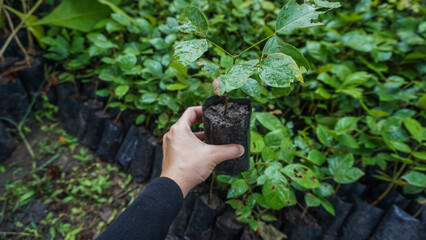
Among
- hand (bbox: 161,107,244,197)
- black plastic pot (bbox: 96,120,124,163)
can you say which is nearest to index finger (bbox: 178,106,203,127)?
hand (bbox: 161,107,244,197)

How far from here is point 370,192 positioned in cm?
142

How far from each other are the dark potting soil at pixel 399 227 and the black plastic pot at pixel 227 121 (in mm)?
1051

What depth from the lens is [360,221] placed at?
1.30m

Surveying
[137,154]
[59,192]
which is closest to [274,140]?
[137,154]

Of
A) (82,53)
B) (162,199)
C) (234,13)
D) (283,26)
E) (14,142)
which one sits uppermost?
(283,26)

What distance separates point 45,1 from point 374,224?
10.7ft

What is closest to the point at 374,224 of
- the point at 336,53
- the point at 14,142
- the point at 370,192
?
the point at 370,192

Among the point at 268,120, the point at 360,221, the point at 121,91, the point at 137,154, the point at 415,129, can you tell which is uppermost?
the point at 121,91

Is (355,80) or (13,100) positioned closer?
(355,80)

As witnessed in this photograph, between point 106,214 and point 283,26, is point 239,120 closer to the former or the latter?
point 283,26

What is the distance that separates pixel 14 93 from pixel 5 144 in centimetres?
45

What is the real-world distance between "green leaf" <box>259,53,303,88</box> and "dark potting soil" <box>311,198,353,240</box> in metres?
1.06

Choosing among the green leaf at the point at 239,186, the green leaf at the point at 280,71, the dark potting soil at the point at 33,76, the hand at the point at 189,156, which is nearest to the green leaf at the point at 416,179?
→ the green leaf at the point at 239,186

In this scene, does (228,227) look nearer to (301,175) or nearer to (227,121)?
(301,175)
